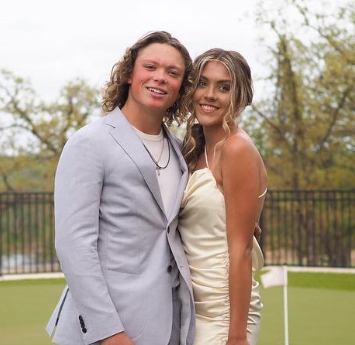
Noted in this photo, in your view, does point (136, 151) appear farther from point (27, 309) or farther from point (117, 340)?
point (27, 309)

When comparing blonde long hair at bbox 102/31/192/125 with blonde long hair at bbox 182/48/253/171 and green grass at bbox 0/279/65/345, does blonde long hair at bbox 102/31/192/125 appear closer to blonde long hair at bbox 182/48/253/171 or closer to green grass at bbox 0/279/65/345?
A: blonde long hair at bbox 182/48/253/171

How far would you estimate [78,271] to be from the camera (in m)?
3.10

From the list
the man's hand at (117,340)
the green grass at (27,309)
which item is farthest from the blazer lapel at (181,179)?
the green grass at (27,309)

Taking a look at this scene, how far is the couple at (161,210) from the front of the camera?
313cm

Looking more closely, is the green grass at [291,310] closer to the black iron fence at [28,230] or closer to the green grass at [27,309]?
the green grass at [27,309]

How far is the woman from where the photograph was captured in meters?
3.38

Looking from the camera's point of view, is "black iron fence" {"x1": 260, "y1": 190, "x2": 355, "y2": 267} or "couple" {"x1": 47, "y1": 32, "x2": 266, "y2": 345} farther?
"black iron fence" {"x1": 260, "y1": 190, "x2": 355, "y2": 267}

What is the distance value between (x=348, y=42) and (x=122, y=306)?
15488 mm

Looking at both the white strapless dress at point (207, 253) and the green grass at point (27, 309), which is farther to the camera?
the green grass at point (27, 309)

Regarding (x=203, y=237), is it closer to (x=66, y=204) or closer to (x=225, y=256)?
(x=225, y=256)

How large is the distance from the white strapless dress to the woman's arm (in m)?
0.05

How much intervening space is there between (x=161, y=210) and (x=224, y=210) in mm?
318

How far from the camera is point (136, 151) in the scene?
128 inches

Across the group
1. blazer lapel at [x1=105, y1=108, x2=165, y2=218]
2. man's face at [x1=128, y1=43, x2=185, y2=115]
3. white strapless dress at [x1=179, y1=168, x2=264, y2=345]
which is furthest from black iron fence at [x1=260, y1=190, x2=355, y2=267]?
blazer lapel at [x1=105, y1=108, x2=165, y2=218]
